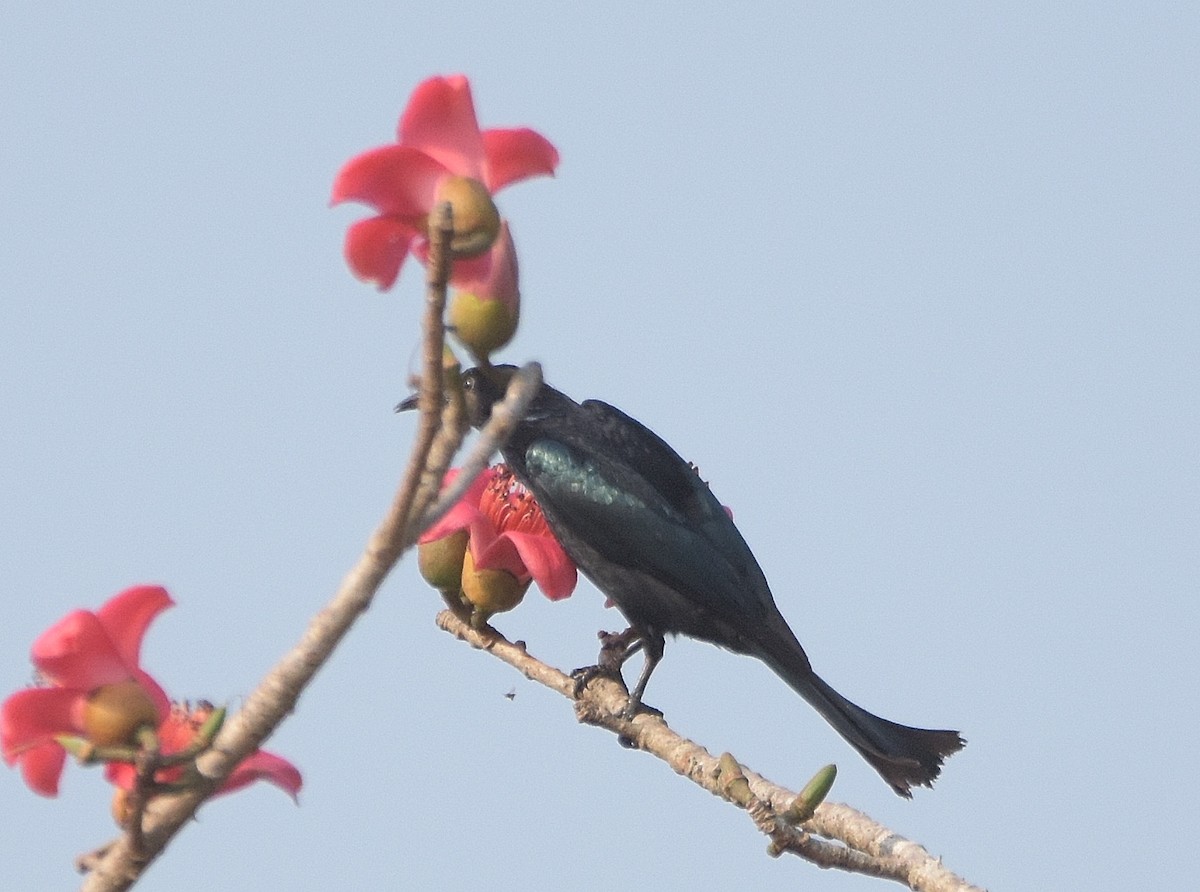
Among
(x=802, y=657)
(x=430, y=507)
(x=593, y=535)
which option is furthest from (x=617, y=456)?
(x=430, y=507)

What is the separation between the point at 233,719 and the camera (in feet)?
5.20

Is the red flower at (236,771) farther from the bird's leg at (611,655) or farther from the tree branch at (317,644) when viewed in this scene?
the bird's leg at (611,655)

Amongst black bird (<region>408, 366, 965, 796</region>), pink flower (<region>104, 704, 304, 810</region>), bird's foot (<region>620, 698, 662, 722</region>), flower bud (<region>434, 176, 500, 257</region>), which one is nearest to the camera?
pink flower (<region>104, 704, 304, 810</region>)

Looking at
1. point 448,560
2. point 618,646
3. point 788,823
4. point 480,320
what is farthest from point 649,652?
point 480,320

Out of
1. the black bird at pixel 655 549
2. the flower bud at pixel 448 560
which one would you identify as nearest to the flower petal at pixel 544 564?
the flower bud at pixel 448 560

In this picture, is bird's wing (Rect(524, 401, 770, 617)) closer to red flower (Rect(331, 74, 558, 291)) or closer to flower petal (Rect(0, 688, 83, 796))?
red flower (Rect(331, 74, 558, 291))

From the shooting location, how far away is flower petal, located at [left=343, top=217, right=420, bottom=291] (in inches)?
73.5

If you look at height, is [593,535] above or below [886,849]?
above

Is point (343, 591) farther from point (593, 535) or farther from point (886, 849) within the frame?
point (593, 535)

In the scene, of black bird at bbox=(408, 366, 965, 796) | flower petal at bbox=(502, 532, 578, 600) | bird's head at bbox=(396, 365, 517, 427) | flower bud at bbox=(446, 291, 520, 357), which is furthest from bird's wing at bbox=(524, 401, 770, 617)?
flower bud at bbox=(446, 291, 520, 357)

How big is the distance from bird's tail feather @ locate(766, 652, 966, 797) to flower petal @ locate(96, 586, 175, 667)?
2661 mm

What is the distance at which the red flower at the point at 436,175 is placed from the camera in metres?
1.82

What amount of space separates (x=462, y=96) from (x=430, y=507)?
50 cm

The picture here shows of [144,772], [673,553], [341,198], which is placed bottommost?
[144,772]
